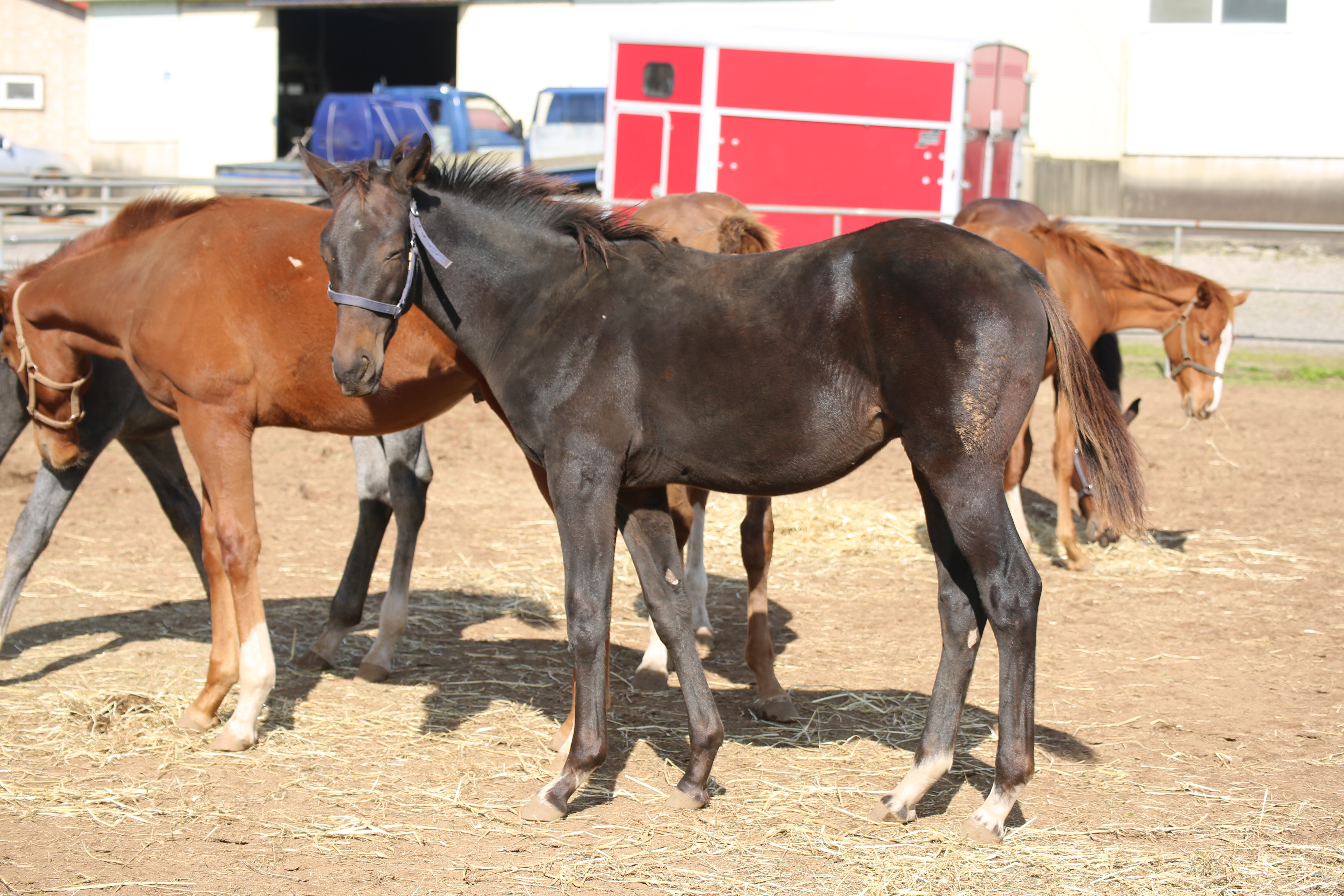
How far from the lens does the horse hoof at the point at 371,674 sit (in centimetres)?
503

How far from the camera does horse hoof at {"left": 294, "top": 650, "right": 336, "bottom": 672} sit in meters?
5.17

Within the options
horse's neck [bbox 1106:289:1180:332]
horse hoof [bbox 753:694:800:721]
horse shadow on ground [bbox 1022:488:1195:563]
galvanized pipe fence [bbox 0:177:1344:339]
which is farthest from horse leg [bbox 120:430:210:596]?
galvanized pipe fence [bbox 0:177:1344:339]

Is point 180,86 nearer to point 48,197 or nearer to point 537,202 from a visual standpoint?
Result: point 48,197

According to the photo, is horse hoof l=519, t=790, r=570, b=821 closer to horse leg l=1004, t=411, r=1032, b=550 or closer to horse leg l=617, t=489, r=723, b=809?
horse leg l=617, t=489, r=723, b=809

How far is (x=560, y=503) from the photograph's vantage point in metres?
3.57

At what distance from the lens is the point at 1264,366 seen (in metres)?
12.7

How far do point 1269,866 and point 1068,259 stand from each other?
15.2 ft

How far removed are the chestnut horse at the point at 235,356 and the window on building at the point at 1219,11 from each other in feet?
70.0

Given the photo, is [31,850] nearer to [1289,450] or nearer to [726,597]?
[726,597]

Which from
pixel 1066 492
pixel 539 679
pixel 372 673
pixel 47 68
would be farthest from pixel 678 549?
pixel 47 68

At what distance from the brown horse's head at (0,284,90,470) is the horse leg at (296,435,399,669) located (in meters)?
1.15

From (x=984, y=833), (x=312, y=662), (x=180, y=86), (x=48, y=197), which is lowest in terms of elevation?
(x=312, y=662)

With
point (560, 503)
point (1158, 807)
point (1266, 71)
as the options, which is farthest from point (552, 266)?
point (1266, 71)

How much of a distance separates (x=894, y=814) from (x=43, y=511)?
3.78 m
